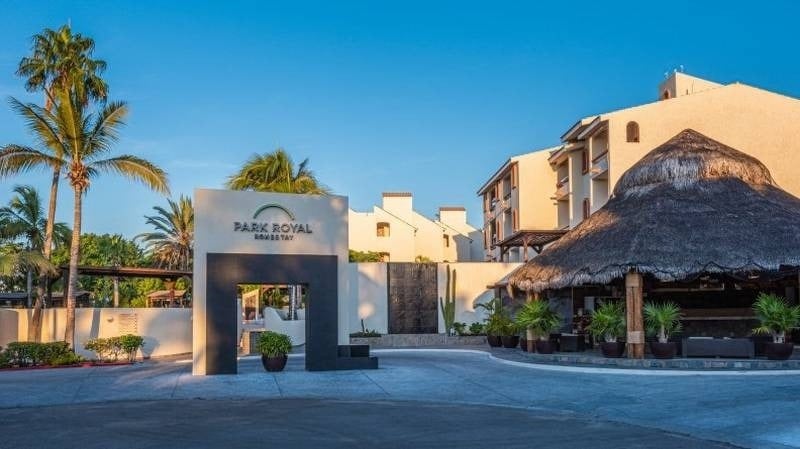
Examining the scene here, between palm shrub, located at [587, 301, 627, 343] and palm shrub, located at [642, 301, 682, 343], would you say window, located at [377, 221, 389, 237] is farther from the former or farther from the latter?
palm shrub, located at [642, 301, 682, 343]

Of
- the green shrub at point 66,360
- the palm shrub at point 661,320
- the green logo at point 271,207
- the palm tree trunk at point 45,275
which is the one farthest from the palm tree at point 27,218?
the palm shrub at point 661,320

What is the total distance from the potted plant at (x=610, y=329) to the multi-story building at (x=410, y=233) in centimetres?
3888

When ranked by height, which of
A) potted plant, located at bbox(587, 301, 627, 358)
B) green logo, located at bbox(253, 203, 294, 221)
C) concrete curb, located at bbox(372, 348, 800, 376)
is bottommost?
concrete curb, located at bbox(372, 348, 800, 376)

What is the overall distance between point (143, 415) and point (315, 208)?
919 cm

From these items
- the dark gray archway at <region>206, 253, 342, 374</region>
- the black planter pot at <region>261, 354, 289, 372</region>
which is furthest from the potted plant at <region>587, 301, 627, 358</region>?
the black planter pot at <region>261, 354, 289, 372</region>

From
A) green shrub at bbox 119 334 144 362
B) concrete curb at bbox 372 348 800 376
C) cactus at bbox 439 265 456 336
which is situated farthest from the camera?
cactus at bbox 439 265 456 336

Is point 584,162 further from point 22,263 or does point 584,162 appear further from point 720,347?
point 22,263

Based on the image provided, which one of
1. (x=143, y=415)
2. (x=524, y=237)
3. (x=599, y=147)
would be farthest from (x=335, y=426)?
(x=599, y=147)

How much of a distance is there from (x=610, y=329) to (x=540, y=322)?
2.75 meters

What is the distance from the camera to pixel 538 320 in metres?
24.2

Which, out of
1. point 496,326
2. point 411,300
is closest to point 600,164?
point 411,300

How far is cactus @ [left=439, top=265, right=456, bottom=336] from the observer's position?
35.9m

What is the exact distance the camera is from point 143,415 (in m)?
14.1

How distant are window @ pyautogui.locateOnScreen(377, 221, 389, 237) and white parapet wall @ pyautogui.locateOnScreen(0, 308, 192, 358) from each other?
31.3 m
